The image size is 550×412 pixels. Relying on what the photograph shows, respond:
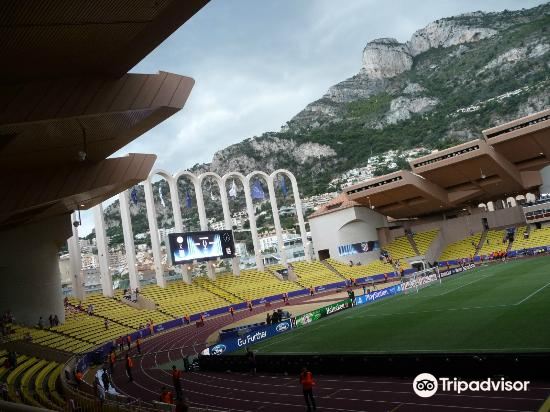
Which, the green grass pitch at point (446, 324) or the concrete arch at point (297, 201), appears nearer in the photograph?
the green grass pitch at point (446, 324)

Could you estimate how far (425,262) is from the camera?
66.2 metres

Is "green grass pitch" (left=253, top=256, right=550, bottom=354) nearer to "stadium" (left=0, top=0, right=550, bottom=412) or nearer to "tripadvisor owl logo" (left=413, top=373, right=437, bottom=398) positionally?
"stadium" (left=0, top=0, right=550, bottom=412)

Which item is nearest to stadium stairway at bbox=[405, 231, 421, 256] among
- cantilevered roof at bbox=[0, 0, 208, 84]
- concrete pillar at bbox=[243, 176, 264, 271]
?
concrete pillar at bbox=[243, 176, 264, 271]

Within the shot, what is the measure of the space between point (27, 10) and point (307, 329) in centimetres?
2617

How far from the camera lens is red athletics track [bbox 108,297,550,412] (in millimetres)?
12609

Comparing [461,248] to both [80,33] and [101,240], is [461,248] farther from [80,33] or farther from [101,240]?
[80,33]

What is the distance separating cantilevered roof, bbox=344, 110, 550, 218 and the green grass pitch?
19270mm

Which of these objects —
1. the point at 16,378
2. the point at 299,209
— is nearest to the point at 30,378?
the point at 16,378

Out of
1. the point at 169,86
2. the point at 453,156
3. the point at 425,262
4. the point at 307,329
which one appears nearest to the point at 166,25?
the point at 169,86

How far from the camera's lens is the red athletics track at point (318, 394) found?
1261 cm

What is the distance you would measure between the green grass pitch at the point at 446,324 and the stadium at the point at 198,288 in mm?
175

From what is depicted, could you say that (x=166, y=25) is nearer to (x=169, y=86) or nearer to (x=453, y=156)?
(x=169, y=86)

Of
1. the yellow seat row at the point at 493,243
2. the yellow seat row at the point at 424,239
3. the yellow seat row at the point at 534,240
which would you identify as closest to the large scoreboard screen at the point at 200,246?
the yellow seat row at the point at 424,239

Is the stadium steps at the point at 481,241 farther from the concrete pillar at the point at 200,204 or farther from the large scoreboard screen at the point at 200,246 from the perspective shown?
the concrete pillar at the point at 200,204
